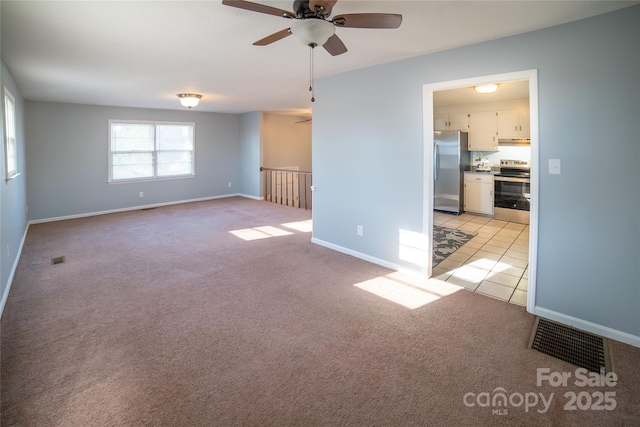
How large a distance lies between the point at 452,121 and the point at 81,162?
783 cm

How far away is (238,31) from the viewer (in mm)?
2830

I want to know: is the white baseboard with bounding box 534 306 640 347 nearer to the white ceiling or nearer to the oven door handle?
the white ceiling

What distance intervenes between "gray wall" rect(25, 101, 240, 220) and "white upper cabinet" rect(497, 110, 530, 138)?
679 cm

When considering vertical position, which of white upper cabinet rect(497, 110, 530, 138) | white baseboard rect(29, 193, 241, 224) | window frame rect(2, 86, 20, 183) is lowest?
white baseboard rect(29, 193, 241, 224)

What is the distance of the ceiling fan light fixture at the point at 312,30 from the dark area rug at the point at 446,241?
301 cm

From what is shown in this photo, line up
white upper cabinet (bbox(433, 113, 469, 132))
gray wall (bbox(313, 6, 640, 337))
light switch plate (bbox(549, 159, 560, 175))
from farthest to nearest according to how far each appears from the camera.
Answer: white upper cabinet (bbox(433, 113, 469, 132)) → light switch plate (bbox(549, 159, 560, 175)) → gray wall (bbox(313, 6, 640, 337))

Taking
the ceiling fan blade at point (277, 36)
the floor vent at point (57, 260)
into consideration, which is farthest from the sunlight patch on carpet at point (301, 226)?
the ceiling fan blade at point (277, 36)

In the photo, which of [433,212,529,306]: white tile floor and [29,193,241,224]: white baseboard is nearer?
[433,212,529,306]: white tile floor

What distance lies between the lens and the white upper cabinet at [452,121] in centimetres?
714

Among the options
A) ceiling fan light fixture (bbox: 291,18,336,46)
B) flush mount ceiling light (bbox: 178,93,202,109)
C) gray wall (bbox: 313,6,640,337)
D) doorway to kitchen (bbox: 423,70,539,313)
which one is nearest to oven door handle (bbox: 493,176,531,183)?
doorway to kitchen (bbox: 423,70,539,313)

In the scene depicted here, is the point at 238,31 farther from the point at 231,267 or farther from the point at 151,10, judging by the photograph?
the point at 231,267

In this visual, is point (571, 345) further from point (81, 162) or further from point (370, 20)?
point (81, 162)

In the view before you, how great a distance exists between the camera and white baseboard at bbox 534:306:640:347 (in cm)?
249

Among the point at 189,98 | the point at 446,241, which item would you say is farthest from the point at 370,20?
the point at 189,98
